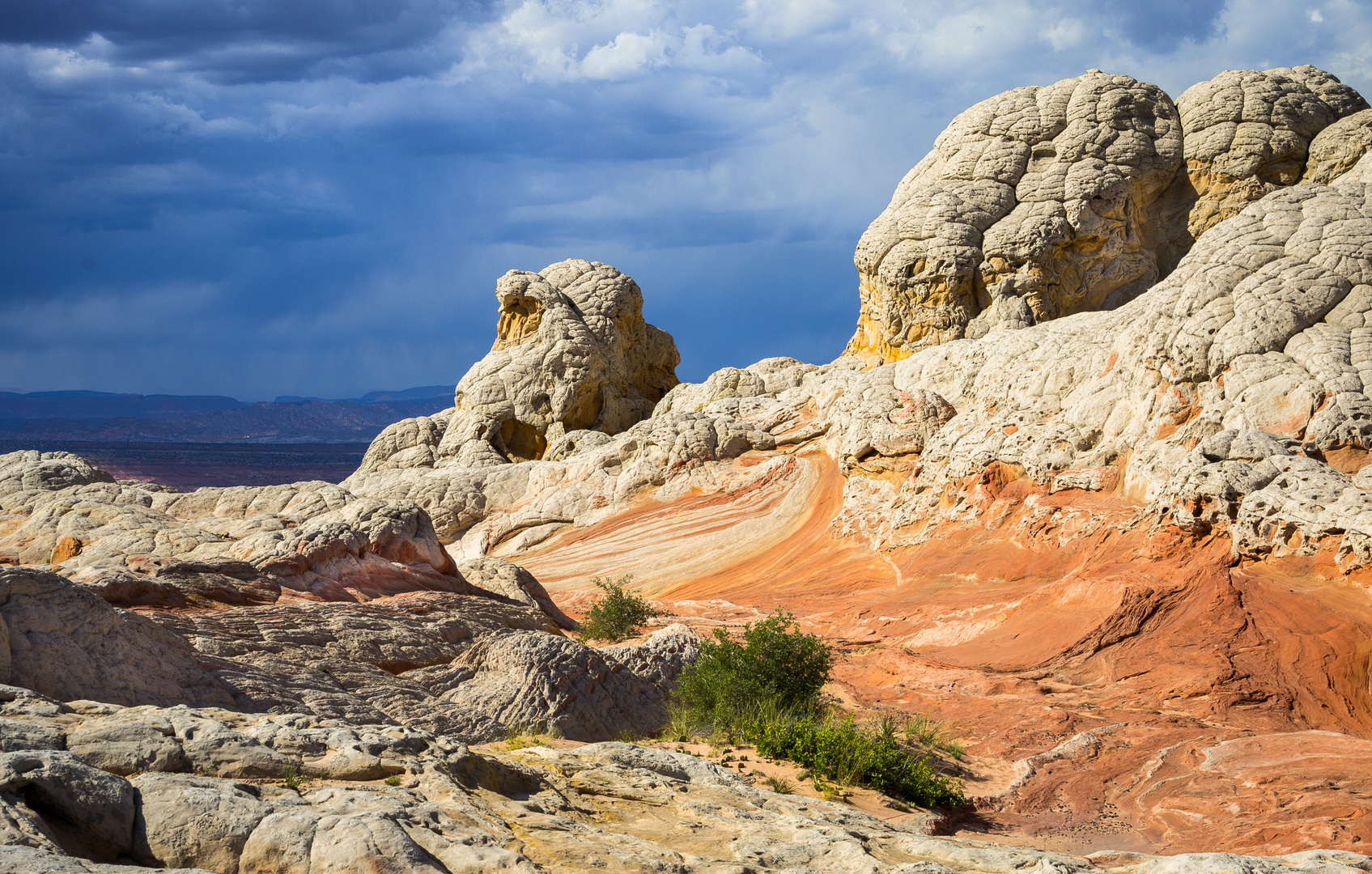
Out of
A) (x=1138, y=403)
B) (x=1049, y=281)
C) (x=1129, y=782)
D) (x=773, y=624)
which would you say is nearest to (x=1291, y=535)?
(x=1138, y=403)

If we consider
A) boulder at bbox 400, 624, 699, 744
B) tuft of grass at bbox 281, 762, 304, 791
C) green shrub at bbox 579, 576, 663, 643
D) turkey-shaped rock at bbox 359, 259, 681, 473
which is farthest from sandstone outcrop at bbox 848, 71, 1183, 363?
tuft of grass at bbox 281, 762, 304, 791

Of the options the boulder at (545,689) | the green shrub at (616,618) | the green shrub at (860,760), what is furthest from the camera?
the green shrub at (616,618)

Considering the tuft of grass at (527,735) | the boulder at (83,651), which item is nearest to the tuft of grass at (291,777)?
the boulder at (83,651)

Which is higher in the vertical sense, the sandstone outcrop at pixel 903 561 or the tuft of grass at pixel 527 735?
the sandstone outcrop at pixel 903 561

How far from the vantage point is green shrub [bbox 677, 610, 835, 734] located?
1039 centimetres

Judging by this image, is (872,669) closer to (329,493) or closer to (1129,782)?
(1129,782)

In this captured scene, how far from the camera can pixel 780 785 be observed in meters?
8.39

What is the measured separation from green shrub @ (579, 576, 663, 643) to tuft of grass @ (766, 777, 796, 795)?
653 cm

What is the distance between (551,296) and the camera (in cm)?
3152

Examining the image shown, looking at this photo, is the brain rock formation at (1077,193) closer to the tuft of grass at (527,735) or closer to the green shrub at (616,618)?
the green shrub at (616,618)

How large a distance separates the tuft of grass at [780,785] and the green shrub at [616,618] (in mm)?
6533

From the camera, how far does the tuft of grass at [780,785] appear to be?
27.1 feet

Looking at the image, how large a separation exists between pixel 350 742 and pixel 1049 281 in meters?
25.3

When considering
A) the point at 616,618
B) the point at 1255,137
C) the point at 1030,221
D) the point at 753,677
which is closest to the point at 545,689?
the point at 753,677
